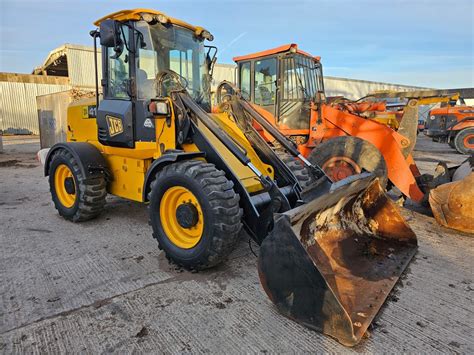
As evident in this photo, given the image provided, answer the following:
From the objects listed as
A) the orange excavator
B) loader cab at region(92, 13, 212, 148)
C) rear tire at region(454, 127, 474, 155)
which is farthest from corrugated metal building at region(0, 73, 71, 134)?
rear tire at region(454, 127, 474, 155)

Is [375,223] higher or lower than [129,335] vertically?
higher

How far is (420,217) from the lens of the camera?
17.2 ft

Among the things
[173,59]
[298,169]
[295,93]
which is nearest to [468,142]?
[295,93]

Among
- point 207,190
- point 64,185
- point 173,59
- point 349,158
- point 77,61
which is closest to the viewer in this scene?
point 207,190

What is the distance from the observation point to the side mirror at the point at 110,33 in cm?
382

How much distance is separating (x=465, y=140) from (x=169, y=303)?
14148 mm

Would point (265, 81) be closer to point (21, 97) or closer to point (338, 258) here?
point (338, 258)

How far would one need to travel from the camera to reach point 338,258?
324 cm

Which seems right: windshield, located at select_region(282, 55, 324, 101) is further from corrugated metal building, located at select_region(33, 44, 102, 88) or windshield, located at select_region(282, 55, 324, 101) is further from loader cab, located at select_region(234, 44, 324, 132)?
corrugated metal building, located at select_region(33, 44, 102, 88)

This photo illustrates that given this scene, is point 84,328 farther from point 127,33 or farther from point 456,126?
point 456,126

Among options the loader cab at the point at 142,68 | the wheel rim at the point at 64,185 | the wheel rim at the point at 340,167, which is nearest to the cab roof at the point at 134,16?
the loader cab at the point at 142,68

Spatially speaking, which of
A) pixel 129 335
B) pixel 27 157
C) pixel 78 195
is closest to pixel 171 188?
pixel 129 335

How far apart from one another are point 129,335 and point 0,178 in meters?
7.78

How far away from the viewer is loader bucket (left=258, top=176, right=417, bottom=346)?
2305mm
